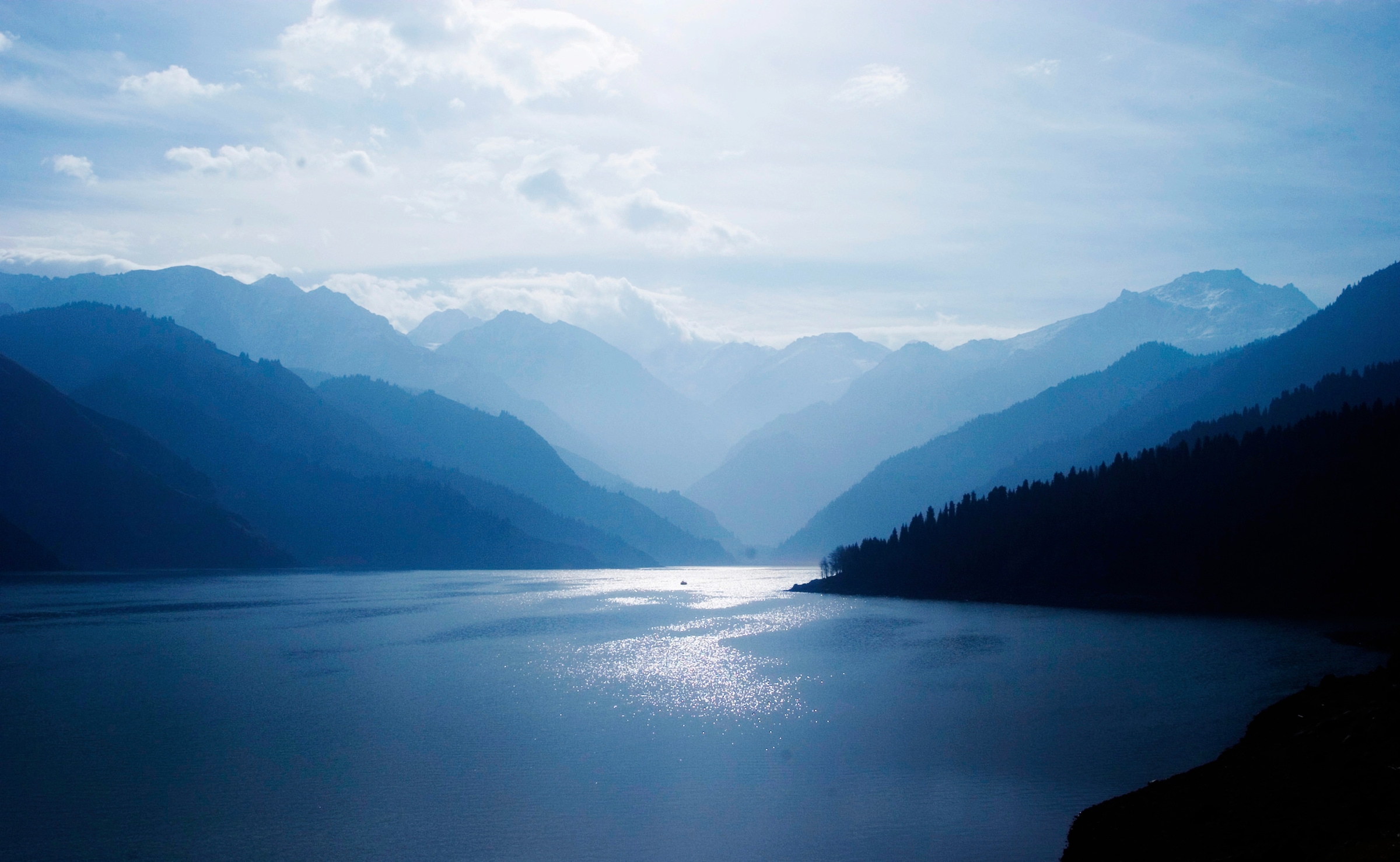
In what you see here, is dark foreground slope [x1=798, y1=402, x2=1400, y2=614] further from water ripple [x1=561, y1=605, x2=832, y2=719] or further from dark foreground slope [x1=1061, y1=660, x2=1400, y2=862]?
dark foreground slope [x1=1061, y1=660, x2=1400, y2=862]

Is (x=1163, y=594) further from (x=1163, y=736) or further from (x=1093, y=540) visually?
(x=1163, y=736)

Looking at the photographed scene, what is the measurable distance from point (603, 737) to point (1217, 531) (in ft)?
415

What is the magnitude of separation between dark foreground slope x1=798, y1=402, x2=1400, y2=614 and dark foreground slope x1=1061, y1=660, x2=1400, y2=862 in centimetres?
10879

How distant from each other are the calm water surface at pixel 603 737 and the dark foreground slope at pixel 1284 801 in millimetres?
4535

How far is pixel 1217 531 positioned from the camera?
15188 cm

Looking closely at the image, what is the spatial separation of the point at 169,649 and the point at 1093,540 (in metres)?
143

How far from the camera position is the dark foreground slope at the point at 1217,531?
13812cm

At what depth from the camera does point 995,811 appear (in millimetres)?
44156

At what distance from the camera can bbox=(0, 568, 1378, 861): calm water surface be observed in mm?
42469

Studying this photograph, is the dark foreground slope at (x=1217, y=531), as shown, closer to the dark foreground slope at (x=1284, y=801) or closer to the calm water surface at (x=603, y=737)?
the calm water surface at (x=603, y=737)

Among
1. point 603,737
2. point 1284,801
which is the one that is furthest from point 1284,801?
point 603,737

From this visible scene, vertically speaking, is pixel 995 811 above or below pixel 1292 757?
below

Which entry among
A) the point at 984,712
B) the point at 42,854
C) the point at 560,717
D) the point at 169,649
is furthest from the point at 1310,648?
the point at 169,649

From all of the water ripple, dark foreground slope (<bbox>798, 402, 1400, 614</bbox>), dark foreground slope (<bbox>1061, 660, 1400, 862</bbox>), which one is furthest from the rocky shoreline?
dark foreground slope (<bbox>798, 402, 1400, 614</bbox>)
